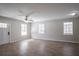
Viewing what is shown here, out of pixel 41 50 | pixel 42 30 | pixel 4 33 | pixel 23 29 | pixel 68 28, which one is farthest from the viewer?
pixel 42 30

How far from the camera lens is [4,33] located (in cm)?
618

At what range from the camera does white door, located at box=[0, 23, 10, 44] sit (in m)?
5.90

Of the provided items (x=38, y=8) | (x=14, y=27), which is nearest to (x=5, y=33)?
(x=14, y=27)

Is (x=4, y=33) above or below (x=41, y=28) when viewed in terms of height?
below

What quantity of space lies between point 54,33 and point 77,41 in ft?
7.63

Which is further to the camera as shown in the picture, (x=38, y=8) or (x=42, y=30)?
(x=42, y=30)

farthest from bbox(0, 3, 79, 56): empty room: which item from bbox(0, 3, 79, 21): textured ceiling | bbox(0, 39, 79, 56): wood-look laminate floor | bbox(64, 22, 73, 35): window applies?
bbox(0, 3, 79, 21): textured ceiling

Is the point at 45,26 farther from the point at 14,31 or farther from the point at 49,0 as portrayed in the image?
the point at 49,0

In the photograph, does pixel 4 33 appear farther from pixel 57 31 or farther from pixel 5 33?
pixel 57 31

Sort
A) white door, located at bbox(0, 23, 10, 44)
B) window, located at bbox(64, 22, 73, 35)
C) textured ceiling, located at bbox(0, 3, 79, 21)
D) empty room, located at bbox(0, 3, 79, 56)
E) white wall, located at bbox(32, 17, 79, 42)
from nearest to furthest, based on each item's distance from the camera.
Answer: textured ceiling, located at bbox(0, 3, 79, 21) → empty room, located at bbox(0, 3, 79, 56) → white door, located at bbox(0, 23, 10, 44) → white wall, located at bbox(32, 17, 79, 42) → window, located at bbox(64, 22, 73, 35)

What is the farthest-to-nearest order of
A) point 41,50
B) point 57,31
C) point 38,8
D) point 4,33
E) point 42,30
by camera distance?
1. point 42,30
2. point 57,31
3. point 4,33
4. point 41,50
5. point 38,8

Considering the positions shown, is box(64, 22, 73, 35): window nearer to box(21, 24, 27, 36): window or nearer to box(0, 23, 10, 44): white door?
box(21, 24, 27, 36): window

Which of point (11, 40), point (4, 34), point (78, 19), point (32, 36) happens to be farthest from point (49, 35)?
point (4, 34)

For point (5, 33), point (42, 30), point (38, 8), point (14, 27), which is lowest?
point (5, 33)
